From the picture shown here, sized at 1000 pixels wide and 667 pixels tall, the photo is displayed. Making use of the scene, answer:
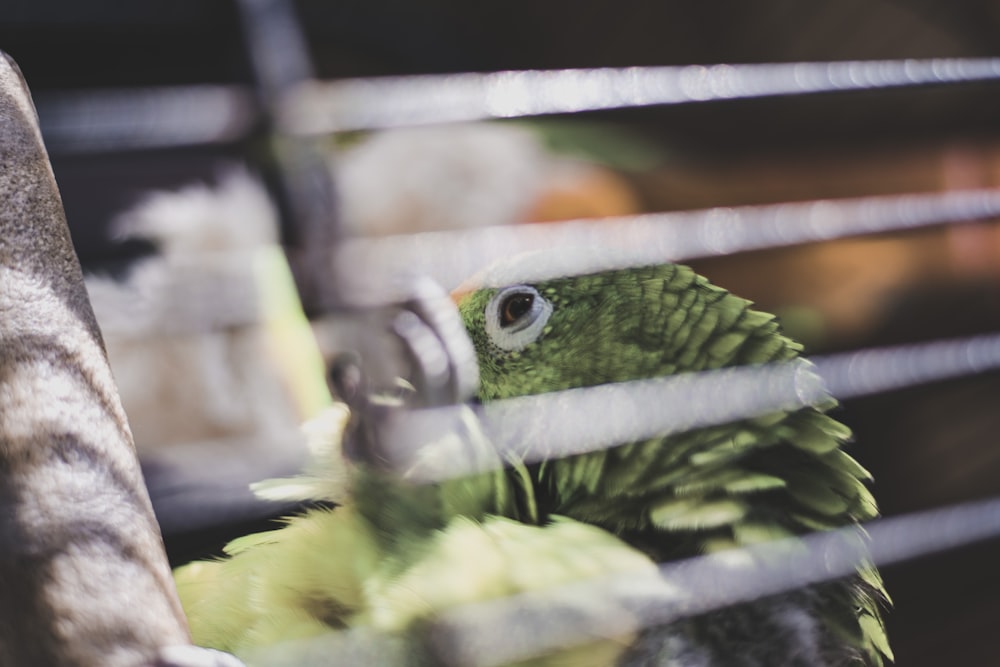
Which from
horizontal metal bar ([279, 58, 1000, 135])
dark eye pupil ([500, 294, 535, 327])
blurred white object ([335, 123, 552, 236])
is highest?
horizontal metal bar ([279, 58, 1000, 135])

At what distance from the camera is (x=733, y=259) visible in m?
0.71

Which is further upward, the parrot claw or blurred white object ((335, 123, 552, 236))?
blurred white object ((335, 123, 552, 236))

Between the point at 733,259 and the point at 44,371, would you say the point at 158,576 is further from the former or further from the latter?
the point at 733,259

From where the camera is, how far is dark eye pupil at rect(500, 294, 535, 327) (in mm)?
535

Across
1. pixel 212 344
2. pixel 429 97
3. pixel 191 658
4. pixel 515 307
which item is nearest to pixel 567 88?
pixel 429 97

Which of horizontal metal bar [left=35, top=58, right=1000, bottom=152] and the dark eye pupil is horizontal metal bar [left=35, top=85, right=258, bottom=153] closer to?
horizontal metal bar [left=35, top=58, right=1000, bottom=152]

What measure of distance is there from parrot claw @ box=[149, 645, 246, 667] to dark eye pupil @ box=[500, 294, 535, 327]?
0.90 ft

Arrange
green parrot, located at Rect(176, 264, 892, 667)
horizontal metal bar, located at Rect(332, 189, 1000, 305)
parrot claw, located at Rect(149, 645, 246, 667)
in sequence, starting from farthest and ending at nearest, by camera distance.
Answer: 1. horizontal metal bar, located at Rect(332, 189, 1000, 305)
2. green parrot, located at Rect(176, 264, 892, 667)
3. parrot claw, located at Rect(149, 645, 246, 667)

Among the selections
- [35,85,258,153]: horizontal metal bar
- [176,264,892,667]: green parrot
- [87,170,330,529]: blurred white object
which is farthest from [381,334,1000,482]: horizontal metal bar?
[35,85,258,153]: horizontal metal bar

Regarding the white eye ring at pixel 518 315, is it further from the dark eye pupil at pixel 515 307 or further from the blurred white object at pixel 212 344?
the blurred white object at pixel 212 344

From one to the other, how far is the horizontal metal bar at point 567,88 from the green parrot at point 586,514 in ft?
0.67

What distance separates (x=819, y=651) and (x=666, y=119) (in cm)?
57

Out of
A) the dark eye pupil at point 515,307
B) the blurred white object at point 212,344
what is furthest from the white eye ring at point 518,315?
the blurred white object at point 212,344

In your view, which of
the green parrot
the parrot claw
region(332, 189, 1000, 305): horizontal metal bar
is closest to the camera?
the parrot claw
